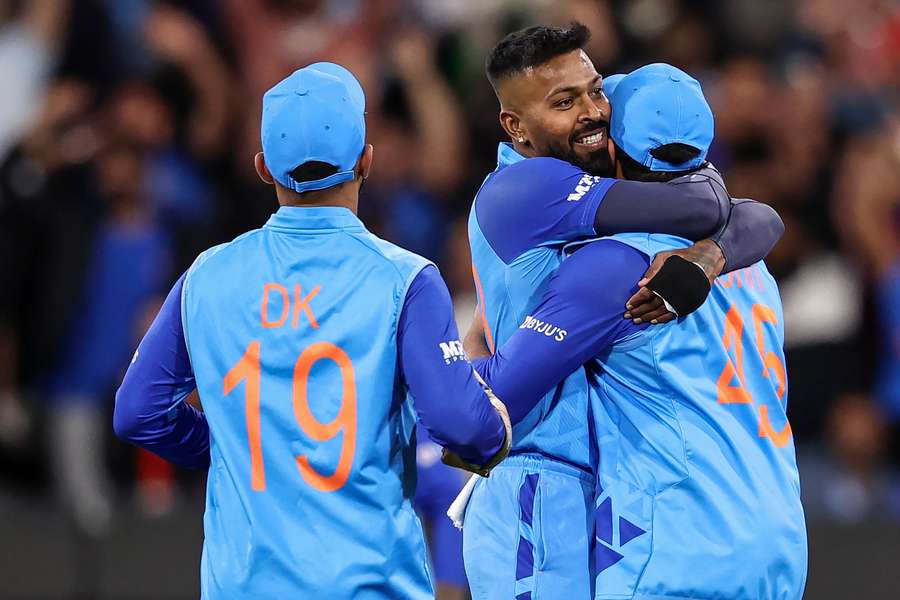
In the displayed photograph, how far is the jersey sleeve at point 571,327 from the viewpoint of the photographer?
3859mm

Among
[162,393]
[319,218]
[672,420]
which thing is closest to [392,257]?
[319,218]

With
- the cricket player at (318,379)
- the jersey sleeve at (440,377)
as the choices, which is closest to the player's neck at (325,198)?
the cricket player at (318,379)

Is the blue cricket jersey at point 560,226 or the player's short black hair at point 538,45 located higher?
the player's short black hair at point 538,45

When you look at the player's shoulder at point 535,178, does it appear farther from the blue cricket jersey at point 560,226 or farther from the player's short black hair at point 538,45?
the player's short black hair at point 538,45

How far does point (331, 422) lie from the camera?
3584 mm

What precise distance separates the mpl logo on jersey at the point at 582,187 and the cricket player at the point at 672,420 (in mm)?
127

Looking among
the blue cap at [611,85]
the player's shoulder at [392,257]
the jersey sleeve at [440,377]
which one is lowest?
the jersey sleeve at [440,377]

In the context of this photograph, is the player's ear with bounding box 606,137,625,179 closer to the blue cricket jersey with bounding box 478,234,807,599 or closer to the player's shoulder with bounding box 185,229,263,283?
the blue cricket jersey with bounding box 478,234,807,599

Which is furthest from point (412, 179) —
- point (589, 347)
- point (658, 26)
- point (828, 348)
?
point (589, 347)

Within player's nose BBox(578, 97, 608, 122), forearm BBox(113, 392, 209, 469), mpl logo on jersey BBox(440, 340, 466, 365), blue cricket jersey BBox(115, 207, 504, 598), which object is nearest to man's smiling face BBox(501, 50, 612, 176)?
player's nose BBox(578, 97, 608, 122)

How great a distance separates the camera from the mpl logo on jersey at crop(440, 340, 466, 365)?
3.58 m

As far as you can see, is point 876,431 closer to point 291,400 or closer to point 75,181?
point 75,181

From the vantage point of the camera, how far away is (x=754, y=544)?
377 centimetres

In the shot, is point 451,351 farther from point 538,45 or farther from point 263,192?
point 263,192
